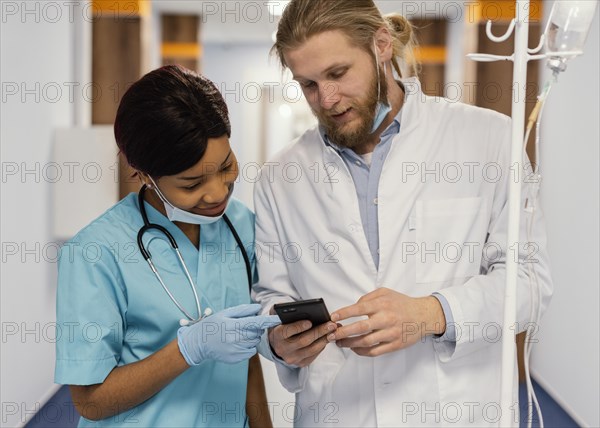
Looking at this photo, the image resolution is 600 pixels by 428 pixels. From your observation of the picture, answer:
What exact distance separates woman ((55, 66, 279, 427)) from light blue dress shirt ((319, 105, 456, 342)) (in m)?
0.27

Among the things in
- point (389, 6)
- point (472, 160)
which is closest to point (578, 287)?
point (472, 160)

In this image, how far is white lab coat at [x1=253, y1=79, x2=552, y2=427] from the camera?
4.22 feet

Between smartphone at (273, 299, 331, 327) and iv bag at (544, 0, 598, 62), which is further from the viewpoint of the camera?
smartphone at (273, 299, 331, 327)

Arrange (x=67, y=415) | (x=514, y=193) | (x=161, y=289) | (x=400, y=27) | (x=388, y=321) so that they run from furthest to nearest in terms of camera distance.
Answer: (x=67, y=415)
(x=400, y=27)
(x=161, y=289)
(x=388, y=321)
(x=514, y=193)

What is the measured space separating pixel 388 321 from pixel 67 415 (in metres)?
2.45

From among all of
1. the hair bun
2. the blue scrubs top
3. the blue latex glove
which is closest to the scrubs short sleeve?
the blue scrubs top

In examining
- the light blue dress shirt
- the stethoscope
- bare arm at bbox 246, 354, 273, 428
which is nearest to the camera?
the stethoscope

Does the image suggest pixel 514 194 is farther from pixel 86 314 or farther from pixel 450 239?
pixel 86 314

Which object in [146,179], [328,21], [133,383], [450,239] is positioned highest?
[328,21]

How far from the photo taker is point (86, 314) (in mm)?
1169

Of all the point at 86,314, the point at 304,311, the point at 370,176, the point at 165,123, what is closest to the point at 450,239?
the point at 370,176

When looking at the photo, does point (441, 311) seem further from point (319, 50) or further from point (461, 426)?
point (319, 50)

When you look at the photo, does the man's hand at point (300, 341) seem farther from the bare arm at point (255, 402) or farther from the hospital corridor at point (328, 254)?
the bare arm at point (255, 402)

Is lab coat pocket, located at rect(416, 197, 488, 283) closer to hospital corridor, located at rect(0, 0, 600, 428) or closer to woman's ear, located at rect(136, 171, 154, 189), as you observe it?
hospital corridor, located at rect(0, 0, 600, 428)
